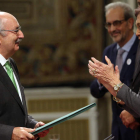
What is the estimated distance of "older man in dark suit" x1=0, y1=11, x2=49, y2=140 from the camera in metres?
2.38

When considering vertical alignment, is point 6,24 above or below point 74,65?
above

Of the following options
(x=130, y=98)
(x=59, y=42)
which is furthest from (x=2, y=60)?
(x=59, y=42)

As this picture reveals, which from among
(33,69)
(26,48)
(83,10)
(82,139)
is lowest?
(82,139)

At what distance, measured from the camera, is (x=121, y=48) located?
3.59 meters

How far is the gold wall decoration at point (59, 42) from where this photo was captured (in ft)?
22.4

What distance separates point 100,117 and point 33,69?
5.56ft

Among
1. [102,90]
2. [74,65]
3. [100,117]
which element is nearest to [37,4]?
[74,65]

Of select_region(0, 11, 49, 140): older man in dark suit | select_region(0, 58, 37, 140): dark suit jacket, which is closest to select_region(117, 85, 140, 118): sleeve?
select_region(0, 11, 49, 140): older man in dark suit

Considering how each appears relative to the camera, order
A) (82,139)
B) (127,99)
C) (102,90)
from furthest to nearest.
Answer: (82,139)
(102,90)
(127,99)

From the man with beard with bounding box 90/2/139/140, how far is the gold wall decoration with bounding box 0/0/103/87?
3180 millimetres

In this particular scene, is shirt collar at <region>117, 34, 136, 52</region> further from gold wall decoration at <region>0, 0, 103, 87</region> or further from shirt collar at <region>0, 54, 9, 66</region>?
gold wall decoration at <region>0, 0, 103, 87</region>

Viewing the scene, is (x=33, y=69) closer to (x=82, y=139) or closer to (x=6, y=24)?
(x=82, y=139)

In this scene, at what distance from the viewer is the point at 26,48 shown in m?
6.88

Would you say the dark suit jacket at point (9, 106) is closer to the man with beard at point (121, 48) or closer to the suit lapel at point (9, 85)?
the suit lapel at point (9, 85)
